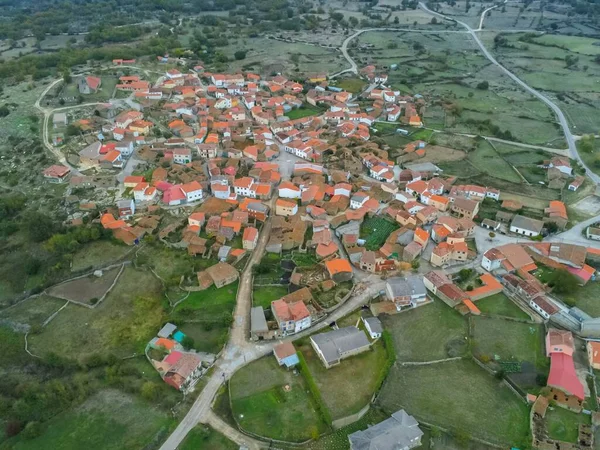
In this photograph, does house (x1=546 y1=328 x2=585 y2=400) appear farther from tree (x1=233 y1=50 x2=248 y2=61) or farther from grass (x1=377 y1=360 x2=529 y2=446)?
tree (x1=233 y1=50 x2=248 y2=61)

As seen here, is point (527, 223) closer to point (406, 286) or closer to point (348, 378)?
point (406, 286)

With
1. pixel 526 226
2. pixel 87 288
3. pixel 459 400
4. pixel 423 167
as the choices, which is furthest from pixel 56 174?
pixel 526 226

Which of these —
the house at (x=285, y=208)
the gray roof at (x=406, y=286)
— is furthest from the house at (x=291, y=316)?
the house at (x=285, y=208)

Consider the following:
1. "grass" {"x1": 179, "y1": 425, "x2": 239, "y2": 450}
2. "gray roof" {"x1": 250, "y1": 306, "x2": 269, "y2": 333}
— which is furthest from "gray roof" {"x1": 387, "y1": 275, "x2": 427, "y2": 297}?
"grass" {"x1": 179, "y1": 425, "x2": 239, "y2": 450}

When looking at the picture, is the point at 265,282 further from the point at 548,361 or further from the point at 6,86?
the point at 6,86

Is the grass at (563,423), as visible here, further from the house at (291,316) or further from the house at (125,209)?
the house at (125,209)
